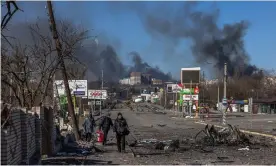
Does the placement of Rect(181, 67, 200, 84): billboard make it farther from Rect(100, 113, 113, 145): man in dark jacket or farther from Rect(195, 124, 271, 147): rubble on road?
Rect(100, 113, 113, 145): man in dark jacket

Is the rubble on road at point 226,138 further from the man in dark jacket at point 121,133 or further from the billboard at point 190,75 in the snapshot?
the billboard at point 190,75

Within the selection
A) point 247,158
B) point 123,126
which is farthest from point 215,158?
point 123,126

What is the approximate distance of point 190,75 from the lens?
293 feet

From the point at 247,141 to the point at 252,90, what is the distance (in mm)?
113310

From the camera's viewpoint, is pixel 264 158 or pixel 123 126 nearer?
pixel 264 158

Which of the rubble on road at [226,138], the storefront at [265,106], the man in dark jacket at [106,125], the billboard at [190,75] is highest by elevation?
the billboard at [190,75]

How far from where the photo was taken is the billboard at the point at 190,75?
88.5m

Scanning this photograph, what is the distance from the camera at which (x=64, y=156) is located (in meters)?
18.6

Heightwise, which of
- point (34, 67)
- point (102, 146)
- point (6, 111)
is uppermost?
point (34, 67)

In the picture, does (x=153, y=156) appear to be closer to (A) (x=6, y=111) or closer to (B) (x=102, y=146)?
(B) (x=102, y=146)

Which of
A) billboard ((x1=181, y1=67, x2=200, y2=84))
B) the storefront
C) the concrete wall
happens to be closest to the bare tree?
the concrete wall

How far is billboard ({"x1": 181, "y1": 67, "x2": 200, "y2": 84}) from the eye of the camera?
88500 mm

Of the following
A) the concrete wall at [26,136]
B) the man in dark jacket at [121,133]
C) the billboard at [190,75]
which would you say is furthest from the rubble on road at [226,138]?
the billboard at [190,75]

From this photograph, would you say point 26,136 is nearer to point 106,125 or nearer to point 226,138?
point 106,125
